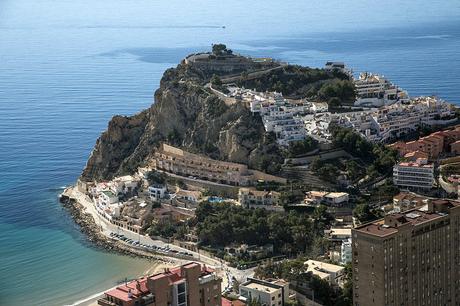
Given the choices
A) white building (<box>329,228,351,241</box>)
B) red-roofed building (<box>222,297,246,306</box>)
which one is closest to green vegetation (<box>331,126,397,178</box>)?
white building (<box>329,228,351,241</box>)

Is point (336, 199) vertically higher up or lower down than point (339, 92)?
lower down

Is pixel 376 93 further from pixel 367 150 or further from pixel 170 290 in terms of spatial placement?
pixel 170 290

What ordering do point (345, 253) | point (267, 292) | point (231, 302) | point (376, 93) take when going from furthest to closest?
point (376, 93), point (345, 253), point (267, 292), point (231, 302)

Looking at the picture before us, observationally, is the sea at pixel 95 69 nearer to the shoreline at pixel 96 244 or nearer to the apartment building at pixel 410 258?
the shoreline at pixel 96 244

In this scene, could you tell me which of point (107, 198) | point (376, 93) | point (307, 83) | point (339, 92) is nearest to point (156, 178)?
point (107, 198)

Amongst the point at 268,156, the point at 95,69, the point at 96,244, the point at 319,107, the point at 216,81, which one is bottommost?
the point at 96,244

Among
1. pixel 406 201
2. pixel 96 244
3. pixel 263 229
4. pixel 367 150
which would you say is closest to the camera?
pixel 406 201

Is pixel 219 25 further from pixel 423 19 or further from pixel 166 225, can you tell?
pixel 166 225

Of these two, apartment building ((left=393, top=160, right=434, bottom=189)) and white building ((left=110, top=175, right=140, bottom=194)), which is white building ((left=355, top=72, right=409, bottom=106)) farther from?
white building ((left=110, top=175, right=140, bottom=194))

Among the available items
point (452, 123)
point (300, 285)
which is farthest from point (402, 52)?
point (300, 285)
